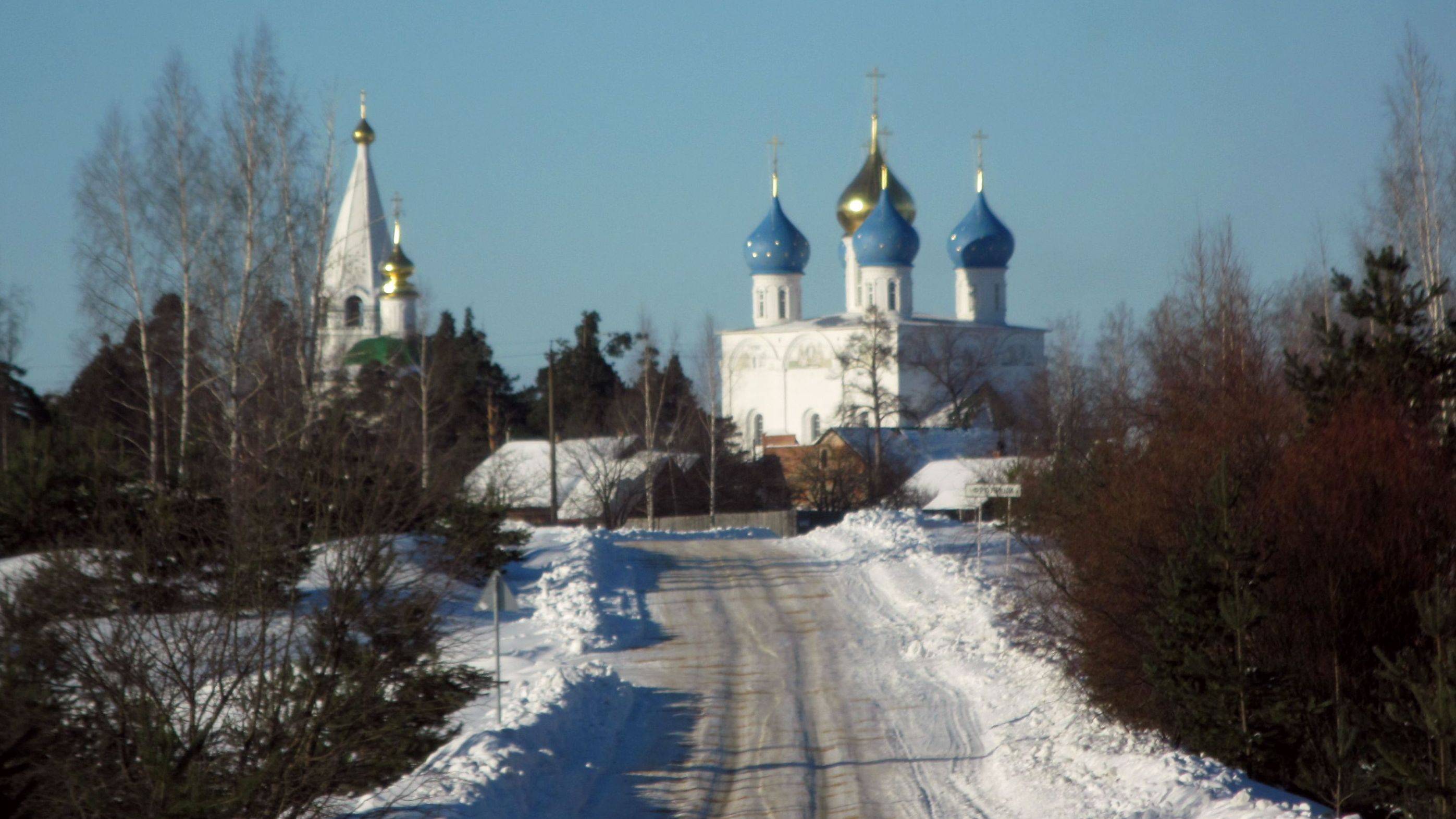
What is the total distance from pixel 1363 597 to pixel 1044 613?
295 centimetres

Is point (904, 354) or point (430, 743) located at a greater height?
point (904, 354)

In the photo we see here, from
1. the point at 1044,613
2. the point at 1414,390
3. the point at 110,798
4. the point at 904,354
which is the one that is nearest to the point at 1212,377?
the point at 1414,390

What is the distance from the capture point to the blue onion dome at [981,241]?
64.4 m

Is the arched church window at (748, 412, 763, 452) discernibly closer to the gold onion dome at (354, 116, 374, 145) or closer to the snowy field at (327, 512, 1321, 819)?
the gold onion dome at (354, 116, 374, 145)

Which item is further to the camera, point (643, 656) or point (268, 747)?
point (643, 656)

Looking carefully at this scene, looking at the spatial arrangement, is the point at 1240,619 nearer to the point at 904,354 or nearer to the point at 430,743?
the point at 430,743

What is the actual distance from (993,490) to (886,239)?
42.9m

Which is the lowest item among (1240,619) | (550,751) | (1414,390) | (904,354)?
(550,751)

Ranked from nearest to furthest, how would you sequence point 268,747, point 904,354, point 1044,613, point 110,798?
point 110,798, point 268,747, point 1044,613, point 904,354

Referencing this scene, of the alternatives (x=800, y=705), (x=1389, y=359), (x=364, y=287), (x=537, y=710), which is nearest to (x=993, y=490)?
(x=1389, y=359)

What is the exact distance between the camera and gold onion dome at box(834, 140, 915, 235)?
2525 inches

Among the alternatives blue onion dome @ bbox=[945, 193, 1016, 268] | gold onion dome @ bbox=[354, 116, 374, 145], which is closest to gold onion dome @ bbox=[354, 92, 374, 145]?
gold onion dome @ bbox=[354, 116, 374, 145]

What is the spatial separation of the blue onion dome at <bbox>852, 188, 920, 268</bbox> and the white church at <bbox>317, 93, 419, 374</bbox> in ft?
60.8

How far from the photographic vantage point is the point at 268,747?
7.93 m
